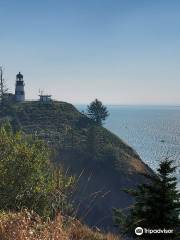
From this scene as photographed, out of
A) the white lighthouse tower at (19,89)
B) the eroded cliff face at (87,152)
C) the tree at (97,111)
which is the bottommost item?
the eroded cliff face at (87,152)

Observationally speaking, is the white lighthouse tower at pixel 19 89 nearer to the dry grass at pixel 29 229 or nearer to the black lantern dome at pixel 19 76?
the black lantern dome at pixel 19 76

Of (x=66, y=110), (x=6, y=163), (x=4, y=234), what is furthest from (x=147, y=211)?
(x=66, y=110)

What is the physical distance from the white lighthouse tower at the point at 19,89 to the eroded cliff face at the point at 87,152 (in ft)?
10.1

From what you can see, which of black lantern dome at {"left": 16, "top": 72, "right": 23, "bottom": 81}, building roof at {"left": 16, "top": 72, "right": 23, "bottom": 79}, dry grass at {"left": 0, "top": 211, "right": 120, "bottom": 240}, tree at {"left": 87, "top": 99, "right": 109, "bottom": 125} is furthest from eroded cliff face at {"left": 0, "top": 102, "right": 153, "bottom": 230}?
dry grass at {"left": 0, "top": 211, "right": 120, "bottom": 240}

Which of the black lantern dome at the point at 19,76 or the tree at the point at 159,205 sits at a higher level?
the black lantern dome at the point at 19,76

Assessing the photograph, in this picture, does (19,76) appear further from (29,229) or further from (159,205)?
(29,229)

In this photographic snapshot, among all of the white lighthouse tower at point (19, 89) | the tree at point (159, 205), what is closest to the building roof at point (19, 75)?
the white lighthouse tower at point (19, 89)

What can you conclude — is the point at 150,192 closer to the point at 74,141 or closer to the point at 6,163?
the point at 6,163

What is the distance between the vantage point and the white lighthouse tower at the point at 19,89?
133 m

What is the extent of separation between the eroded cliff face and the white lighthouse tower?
307cm

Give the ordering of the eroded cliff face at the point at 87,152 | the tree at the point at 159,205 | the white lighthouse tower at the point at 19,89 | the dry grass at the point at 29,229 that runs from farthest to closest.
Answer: the white lighthouse tower at the point at 19,89
the eroded cliff face at the point at 87,152
the tree at the point at 159,205
the dry grass at the point at 29,229

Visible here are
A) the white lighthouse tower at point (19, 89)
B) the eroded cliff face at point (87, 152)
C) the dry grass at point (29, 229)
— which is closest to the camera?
the dry grass at point (29, 229)

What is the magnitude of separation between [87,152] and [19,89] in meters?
39.8

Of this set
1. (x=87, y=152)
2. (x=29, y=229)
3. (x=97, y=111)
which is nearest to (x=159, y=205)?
(x=29, y=229)
